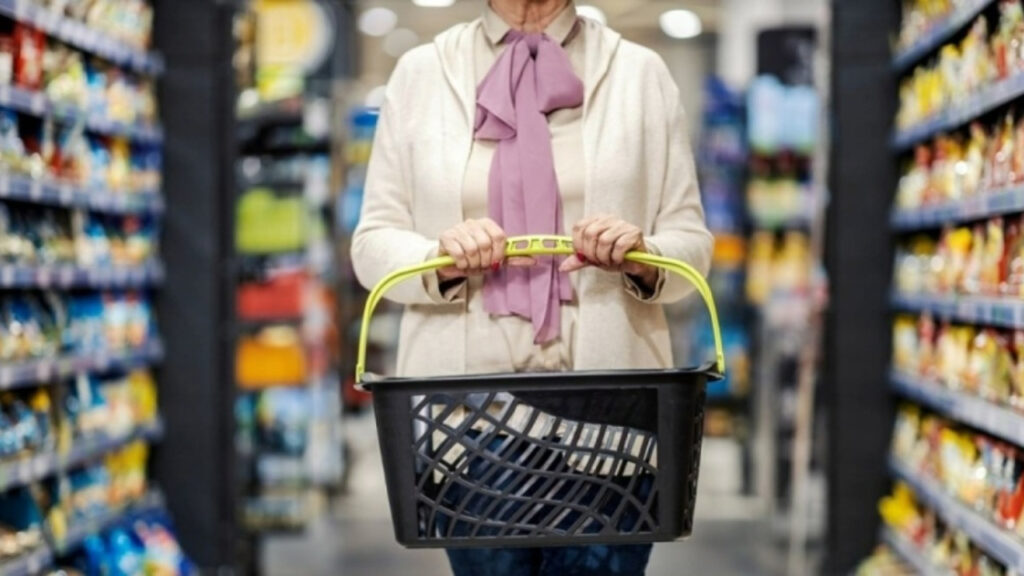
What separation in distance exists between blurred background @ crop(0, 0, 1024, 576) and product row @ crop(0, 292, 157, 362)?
0.04 feet

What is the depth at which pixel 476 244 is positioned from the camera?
1938 millimetres

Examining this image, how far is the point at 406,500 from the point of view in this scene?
1.88 meters

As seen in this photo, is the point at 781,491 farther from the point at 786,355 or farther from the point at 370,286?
the point at 370,286

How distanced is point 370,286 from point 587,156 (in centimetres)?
36

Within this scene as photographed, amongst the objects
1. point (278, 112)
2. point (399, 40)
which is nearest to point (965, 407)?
point (278, 112)

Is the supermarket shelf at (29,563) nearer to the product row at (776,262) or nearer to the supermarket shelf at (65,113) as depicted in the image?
the supermarket shelf at (65,113)

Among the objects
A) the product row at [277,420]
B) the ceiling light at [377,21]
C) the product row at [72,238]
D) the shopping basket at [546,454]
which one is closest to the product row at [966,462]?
the shopping basket at [546,454]

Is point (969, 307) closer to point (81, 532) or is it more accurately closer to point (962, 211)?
point (962, 211)

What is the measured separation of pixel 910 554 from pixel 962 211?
112 cm

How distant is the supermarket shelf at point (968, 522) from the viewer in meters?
3.29

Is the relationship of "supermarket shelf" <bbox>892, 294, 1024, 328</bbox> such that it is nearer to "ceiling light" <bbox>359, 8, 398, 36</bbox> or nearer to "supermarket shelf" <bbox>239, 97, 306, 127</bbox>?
"supermarket shelf" <bbox>239, 97, 306, 127</bbox>

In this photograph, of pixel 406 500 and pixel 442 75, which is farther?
pixel 442 75

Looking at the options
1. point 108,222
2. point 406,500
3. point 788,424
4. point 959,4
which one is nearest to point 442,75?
point 406,500

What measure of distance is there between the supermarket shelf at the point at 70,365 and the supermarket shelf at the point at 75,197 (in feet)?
1.48
